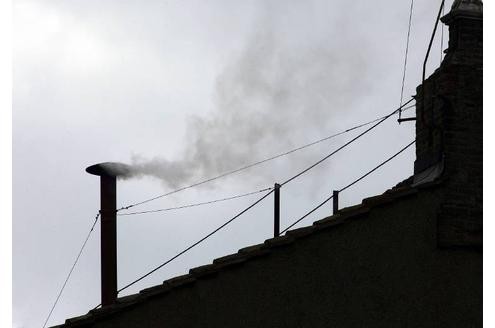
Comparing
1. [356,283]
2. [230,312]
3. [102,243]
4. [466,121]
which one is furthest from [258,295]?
[102,243]

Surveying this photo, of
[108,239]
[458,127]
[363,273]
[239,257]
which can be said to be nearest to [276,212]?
[108,239]

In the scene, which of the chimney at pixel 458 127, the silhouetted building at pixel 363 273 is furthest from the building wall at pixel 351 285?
the chimney at pixel 458 127

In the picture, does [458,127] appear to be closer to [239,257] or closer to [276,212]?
[239,257]

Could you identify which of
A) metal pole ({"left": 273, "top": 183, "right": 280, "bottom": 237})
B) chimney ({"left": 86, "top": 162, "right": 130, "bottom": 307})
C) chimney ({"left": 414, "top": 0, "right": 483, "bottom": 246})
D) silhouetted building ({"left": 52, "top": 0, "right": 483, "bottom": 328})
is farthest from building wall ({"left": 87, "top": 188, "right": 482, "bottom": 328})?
chimney ({"left": 86, "top": 162, "right": 130, "bottom": 307})

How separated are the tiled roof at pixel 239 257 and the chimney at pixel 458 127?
30.4 inches

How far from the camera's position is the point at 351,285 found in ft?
41.9

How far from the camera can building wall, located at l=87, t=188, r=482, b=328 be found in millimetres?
12445

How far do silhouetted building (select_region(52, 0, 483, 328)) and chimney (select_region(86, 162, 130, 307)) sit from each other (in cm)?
959

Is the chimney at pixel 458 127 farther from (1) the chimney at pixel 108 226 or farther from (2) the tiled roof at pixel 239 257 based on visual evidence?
(1) the chimney at pixel 108 226

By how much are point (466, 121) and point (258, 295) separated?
12.2 feet

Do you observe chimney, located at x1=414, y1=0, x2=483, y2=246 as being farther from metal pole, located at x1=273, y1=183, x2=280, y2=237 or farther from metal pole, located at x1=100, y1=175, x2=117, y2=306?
metal pole, located at x1=100, y1=175, x2=117, y2=306

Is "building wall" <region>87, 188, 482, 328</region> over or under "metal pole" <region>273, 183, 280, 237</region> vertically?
under

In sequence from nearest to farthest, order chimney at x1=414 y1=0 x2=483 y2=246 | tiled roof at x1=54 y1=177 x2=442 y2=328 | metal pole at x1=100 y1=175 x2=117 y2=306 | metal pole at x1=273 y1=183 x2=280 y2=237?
tiled roof at x1=54 y1=177 x2=442 y2=328
chimney at x1=414 y1=0 x2=483 y2=246
metal pole at x1=273 y1=183 x2=280 y2=237
metal pole at x1=100 y1=175 x2=117 y2=306

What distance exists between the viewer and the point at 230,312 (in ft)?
40.7
